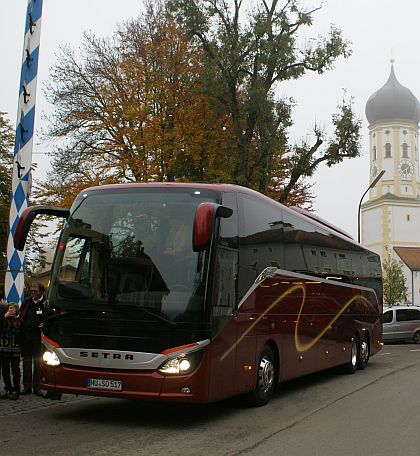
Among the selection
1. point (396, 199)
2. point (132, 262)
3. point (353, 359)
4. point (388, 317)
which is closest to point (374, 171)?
point (396, 199)

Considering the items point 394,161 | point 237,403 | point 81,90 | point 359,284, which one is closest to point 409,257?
point 394,161

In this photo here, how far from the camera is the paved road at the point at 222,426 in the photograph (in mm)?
7480

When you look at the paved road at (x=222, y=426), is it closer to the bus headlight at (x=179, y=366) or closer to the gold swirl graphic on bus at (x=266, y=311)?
the bus headlight at (x=179, y=366)

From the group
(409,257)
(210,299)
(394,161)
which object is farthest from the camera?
(394,161)

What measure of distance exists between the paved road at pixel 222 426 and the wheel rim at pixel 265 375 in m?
0.32

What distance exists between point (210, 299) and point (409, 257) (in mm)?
99166

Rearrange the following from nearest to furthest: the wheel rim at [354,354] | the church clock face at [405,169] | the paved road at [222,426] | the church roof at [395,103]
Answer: the paved road at [222,426]
the wheel rim at [354,354]
the church roof at [395,103]
the church clock face at [405,169]

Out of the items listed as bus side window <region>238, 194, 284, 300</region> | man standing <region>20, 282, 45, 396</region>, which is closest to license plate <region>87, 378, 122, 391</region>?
bus side window <region>238, 194, 284, 300</region>

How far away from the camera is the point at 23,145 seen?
477 inches

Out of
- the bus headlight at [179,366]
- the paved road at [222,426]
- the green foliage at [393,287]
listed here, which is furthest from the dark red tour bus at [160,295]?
the green foliage at [393,287]

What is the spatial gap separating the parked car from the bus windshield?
24830 millimetres

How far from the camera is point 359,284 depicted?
17281mm

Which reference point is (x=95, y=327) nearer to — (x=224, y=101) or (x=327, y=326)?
(x=327, y=326)

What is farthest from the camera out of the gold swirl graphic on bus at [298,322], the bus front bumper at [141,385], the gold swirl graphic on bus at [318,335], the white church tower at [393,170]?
the white church tower at [393,170]
